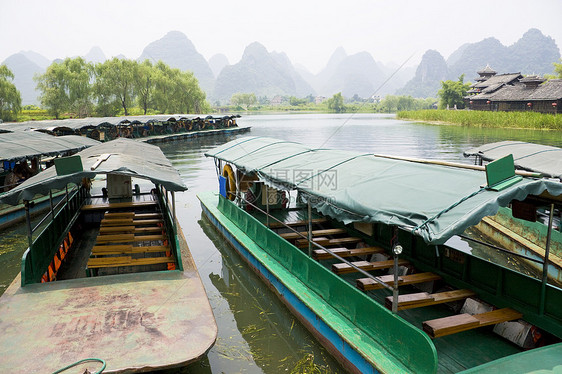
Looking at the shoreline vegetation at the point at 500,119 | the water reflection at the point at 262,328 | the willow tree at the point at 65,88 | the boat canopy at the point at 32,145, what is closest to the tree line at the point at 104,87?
the willow tree at the point at 65,88

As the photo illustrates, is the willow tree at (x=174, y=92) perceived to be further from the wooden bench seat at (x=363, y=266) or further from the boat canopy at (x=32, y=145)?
the wooden bench seat at (x=363, y=266)

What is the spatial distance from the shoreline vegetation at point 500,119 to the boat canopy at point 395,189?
42.3 meters

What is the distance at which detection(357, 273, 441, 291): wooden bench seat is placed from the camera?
6117 mm

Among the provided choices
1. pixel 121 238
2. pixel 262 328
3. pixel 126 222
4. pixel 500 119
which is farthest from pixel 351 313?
pixel 500 119

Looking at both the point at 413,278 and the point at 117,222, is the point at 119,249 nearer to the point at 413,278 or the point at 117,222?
the point at 117,222

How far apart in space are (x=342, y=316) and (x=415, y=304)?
1.02 metres

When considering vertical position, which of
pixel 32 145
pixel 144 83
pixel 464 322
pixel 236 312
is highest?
pixel 144 83

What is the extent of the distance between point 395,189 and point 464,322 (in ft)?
6.06

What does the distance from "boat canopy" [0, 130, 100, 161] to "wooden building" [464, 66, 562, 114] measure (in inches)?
1893

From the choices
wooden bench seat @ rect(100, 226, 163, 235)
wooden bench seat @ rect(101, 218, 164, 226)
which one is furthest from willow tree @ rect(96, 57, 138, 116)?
wooden bench seat @ rect(100, 226, 163, 235)

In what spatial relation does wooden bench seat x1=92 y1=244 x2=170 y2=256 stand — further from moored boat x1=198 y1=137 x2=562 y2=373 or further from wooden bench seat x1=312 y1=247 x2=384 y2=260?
wooden bench seat x1=312 y1=247 x2=384 y2=260

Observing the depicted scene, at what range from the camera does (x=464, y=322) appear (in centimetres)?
522

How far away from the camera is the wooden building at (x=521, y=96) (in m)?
48.1

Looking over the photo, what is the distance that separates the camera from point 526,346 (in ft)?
17.7
